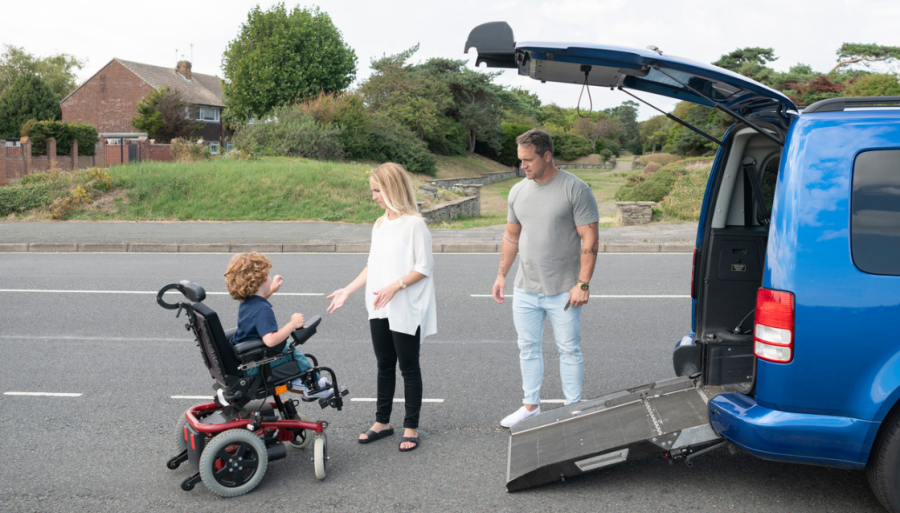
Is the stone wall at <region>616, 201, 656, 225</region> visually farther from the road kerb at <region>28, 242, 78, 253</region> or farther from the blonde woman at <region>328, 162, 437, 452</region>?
the blonde woman at <region>328, 162, 437, 452</region>

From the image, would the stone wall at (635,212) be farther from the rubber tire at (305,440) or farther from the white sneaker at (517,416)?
the rubber tire at (305,440)

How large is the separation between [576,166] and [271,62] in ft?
137

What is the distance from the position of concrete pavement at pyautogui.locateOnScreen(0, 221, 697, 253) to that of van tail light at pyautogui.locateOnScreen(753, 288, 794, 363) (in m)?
10.4

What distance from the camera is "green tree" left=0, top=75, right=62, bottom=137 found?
4747cm

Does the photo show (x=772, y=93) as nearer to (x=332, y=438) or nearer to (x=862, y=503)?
(x=862, y=503)

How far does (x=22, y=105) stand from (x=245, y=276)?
54.8 meters

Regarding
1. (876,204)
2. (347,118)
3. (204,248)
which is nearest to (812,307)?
(876,204)

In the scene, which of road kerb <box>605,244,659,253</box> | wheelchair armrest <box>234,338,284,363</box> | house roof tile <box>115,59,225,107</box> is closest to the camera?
wheelchair armrest <box>234,338,284,363</box>

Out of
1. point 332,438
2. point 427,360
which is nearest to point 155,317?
point 427,360

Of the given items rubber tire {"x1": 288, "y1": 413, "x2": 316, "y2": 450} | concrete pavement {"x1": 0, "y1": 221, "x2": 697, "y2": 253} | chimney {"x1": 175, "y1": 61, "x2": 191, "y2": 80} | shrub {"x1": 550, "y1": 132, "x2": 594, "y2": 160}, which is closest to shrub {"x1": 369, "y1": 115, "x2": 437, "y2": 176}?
concrete pavement {"x1": 0, "y1": 221, "x2": 697, "y2": 253}

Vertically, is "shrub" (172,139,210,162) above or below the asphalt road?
above

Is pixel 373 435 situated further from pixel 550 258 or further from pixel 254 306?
pixel 550 258

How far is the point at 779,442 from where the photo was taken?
9.80 ft

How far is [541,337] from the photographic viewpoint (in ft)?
14.1
